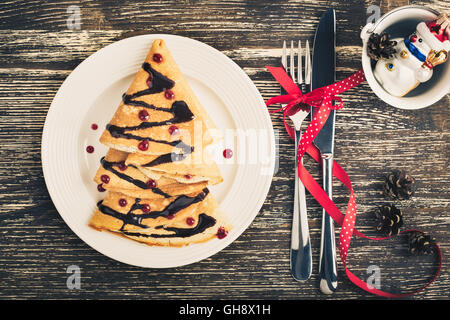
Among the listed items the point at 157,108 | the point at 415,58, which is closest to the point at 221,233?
the point at 157,108

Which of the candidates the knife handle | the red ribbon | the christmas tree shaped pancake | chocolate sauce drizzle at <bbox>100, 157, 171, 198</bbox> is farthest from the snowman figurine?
chocolate sauce drizzle at <bbox>100, 157, 171, 198</bbox>

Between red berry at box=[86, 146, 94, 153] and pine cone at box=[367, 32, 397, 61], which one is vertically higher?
pine cone at box=[367, 32, 397, 61]

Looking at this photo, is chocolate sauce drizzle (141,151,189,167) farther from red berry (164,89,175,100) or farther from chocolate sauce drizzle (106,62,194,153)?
red berry (164,89,175,100)

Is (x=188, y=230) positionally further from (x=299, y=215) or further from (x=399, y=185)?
(x=399, y=185)

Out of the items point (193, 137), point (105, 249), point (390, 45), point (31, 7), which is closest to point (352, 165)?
point (390, 45)

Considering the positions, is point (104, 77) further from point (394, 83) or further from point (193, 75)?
point (394, 83)
